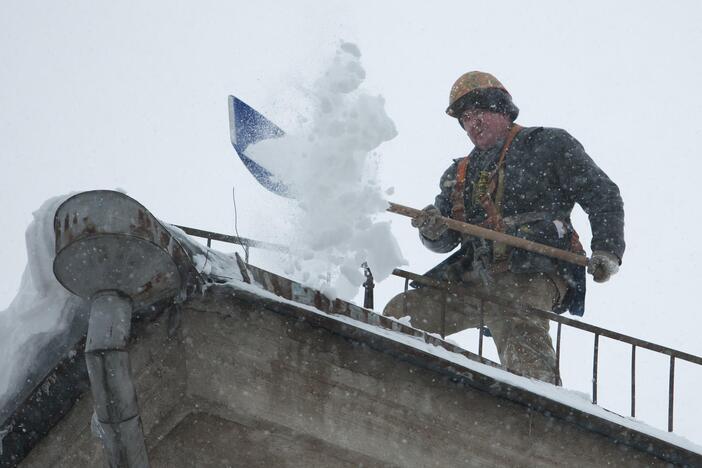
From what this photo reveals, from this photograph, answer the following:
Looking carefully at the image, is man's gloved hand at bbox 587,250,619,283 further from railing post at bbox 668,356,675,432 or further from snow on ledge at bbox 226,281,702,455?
snow on ledge at bbox 226,281,702,455

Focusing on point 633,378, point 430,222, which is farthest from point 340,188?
point 633,378

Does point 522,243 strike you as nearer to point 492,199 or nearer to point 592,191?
point 492,199

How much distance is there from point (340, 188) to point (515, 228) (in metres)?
1.57

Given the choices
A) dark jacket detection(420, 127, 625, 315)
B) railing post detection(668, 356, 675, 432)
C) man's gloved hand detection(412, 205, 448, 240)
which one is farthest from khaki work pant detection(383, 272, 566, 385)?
railing post detection(668, 356, 675, 432)

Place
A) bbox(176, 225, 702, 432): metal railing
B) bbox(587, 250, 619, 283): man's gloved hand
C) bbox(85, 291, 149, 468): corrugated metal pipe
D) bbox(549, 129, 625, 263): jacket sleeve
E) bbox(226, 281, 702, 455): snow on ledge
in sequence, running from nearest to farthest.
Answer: bbox(85, 291, 149, 468): corrugated metal pipe → bbox(226, 281, 702, 455): snow on ledge → bbox(176, 225, 702, 432): metal railing → bbox(587, 250, 619, 283): man's gloved hand → bbox(549, 129, 625, 263): jacket sleeve

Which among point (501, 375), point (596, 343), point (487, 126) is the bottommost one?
point (596, 343)

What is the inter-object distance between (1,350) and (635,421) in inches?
118

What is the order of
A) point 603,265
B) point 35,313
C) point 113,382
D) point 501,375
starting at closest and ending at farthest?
point 113,382 → point 35,313 → point 501,375 → point 603,265

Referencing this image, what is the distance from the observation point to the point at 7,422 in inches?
143

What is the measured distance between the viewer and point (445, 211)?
6.31 meters

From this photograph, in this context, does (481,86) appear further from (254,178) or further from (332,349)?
(332,349)

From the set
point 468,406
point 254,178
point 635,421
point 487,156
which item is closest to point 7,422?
point 468,406

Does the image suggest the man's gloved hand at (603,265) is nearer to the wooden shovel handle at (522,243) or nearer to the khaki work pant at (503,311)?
the wooden shovel handle at (522,243)

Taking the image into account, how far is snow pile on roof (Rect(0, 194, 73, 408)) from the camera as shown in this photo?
3514 mm
